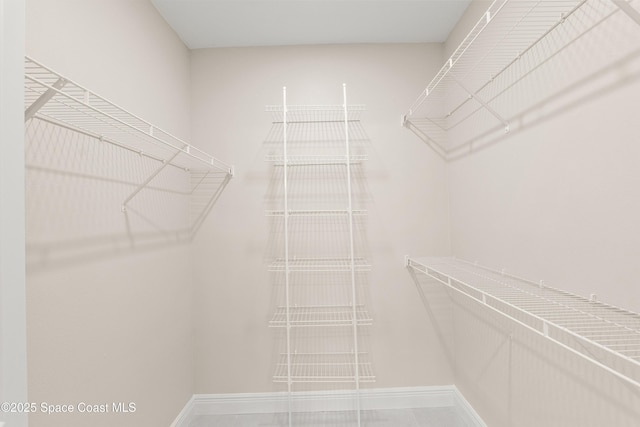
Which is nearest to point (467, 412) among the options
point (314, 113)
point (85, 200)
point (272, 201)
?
point (272, 201)

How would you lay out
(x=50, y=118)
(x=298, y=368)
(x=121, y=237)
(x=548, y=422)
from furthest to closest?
(x=298, y=368)
(x=121, y=237)
(x=548, y=422)
(x=50, y=118)

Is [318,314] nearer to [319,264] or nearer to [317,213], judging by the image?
[319,264]

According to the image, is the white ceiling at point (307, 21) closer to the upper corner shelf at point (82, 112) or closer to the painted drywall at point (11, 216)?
the upper corner shelf at point (82, 112)

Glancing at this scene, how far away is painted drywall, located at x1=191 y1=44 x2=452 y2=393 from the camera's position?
2.31 m

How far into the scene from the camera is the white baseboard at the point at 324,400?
2.27 metres

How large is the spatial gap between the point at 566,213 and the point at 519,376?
81cm

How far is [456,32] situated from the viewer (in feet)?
7.05

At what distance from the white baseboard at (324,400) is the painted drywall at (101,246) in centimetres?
27

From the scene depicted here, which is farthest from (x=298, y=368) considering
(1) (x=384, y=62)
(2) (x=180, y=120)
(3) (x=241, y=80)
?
(1) (x=384, y=62)

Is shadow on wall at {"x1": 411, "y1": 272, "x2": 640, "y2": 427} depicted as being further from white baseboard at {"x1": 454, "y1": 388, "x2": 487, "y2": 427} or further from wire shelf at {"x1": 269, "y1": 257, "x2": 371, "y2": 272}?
wire shelf at {"x1": 269, "y1": 257, "x2": 371, "y2": 272}

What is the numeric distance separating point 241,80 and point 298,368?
2.04m

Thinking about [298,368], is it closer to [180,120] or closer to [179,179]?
[179,179]

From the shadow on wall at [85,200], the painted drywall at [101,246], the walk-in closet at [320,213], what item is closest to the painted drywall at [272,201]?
the walk-in closet at [320,213]

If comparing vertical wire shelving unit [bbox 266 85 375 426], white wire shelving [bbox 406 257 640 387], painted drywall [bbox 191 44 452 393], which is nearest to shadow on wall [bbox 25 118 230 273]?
painted drywall [bbox 191 44 452 393]
